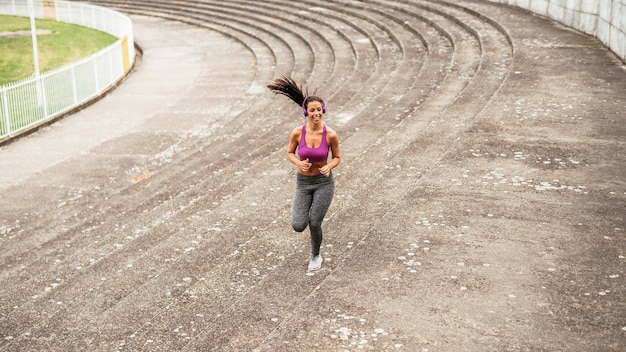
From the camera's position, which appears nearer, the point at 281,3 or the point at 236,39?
the point at 236,39

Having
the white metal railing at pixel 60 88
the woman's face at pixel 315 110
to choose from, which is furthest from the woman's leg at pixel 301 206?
the white metal railing at pixel 60 88

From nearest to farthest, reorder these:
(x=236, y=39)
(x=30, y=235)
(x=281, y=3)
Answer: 1. (x=30, y=235)
2. (x=236, y=39)
3. (x=281, y=3)

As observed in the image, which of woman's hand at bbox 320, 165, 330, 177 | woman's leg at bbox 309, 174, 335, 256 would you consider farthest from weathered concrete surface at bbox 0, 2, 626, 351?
woman's hand at bbox 320, 165, 330, 177

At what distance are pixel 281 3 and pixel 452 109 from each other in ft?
58.3

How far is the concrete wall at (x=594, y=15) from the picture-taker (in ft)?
49.9

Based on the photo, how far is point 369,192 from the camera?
9.59m

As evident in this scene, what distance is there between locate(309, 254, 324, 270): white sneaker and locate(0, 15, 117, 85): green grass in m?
17.6

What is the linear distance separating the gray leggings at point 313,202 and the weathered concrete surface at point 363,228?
452 mm

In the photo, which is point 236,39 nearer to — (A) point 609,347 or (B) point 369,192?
(B) point 369,192

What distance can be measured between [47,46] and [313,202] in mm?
23093

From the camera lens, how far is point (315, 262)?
24.9 feet

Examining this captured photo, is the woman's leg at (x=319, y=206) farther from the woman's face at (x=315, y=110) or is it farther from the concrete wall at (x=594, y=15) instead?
the concrete wall at (x=594, y=15)

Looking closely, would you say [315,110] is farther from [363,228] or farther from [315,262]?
[363,228]

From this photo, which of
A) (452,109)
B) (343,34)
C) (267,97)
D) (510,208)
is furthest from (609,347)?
(343,34)
